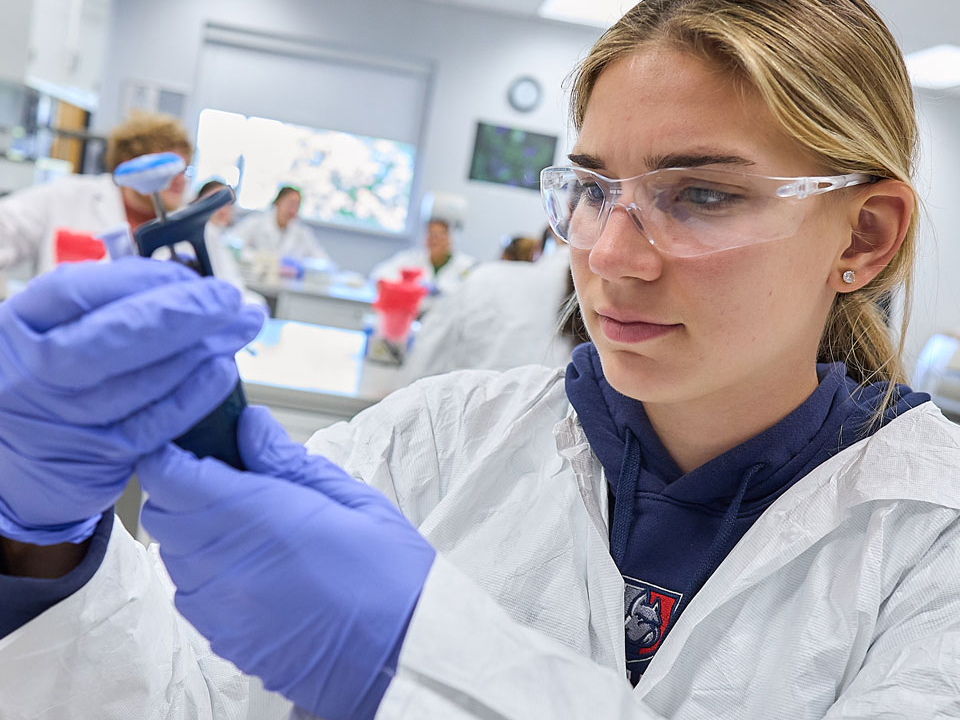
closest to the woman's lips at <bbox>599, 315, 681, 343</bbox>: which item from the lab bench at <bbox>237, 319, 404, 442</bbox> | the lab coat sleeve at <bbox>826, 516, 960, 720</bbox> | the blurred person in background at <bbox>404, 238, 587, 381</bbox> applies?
the lab coat sleeve at <bbox>826, 516, 960, 720</bbox>

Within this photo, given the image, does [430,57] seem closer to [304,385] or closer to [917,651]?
[304,385]

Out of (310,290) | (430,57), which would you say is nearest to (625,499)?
(310,290)

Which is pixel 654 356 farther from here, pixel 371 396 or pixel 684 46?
pixel 371 396

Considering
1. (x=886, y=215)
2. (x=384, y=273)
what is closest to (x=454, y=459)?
(x=886, y=215)

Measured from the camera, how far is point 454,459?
1.20m

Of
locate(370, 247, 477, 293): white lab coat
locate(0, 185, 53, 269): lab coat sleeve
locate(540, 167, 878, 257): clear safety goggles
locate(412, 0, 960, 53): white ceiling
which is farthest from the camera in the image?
locate(370, 247, 477, 293): white lab coat

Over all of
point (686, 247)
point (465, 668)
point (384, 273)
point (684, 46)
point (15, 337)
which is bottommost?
point (384, 273)

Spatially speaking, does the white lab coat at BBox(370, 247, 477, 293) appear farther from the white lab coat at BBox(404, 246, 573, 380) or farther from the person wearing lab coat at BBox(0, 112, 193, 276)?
the white lab coat at BBox(404, 246, 573, 380)

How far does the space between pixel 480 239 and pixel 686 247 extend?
8072 millimetres

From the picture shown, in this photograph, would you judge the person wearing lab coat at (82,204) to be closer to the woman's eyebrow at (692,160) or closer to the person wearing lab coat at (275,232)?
the woman's eyebrow at (692,160)

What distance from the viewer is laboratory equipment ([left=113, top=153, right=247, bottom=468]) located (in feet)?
2.37

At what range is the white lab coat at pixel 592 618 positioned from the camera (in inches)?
28.1

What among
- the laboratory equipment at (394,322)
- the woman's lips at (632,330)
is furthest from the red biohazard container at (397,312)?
the woman's lips at (632,330)

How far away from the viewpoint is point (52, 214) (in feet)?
12.3
